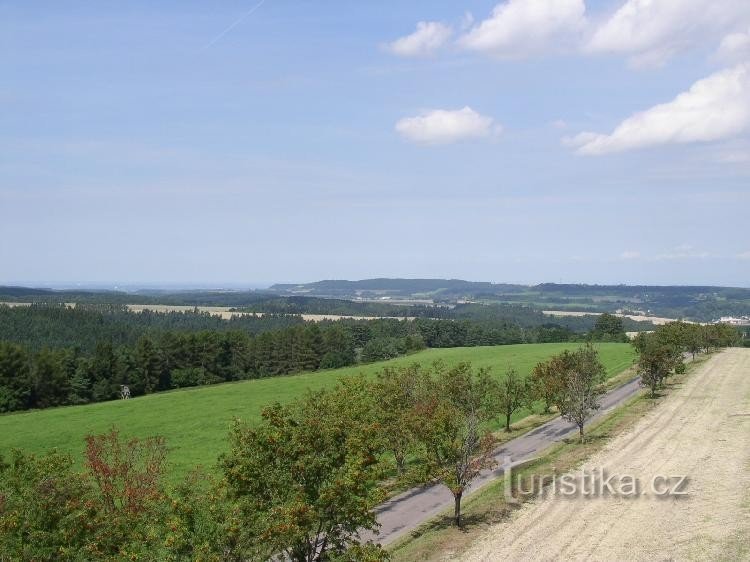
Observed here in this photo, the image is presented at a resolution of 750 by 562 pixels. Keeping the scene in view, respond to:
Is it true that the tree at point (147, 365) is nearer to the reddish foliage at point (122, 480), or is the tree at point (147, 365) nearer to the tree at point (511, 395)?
the tree at point (511, 395)

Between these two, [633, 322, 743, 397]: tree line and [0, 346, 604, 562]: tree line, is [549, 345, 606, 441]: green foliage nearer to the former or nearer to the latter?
[633, 322, 743, 397]: tree line

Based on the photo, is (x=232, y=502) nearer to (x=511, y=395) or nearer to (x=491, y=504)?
(x=491, y=504)

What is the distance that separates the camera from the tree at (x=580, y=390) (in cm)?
5925

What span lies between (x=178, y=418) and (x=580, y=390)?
55840 mm

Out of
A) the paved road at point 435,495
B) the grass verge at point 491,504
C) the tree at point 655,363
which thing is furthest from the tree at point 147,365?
the tree at point 655,363

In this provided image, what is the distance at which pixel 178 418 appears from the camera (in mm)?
87312

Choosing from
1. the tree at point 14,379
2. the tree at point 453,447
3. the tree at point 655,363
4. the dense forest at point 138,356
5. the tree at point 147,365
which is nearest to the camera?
the tree at point 453,447

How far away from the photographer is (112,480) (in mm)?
31547

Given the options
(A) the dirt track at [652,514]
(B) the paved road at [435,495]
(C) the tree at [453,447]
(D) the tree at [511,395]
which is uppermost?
(C) the tree at [453,447]

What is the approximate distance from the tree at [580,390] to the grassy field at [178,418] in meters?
23.2

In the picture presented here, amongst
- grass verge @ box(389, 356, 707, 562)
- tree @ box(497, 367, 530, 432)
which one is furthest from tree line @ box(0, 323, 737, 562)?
tree @ box(497, 367, 530, 432)

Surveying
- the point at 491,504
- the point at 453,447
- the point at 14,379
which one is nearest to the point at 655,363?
the point at 491,504

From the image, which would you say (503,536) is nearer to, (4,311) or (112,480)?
(112,480)

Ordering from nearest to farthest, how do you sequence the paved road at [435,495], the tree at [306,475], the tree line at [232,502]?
the tree line at [232,502], the tree at [306,475], the paved road at [435,495]
